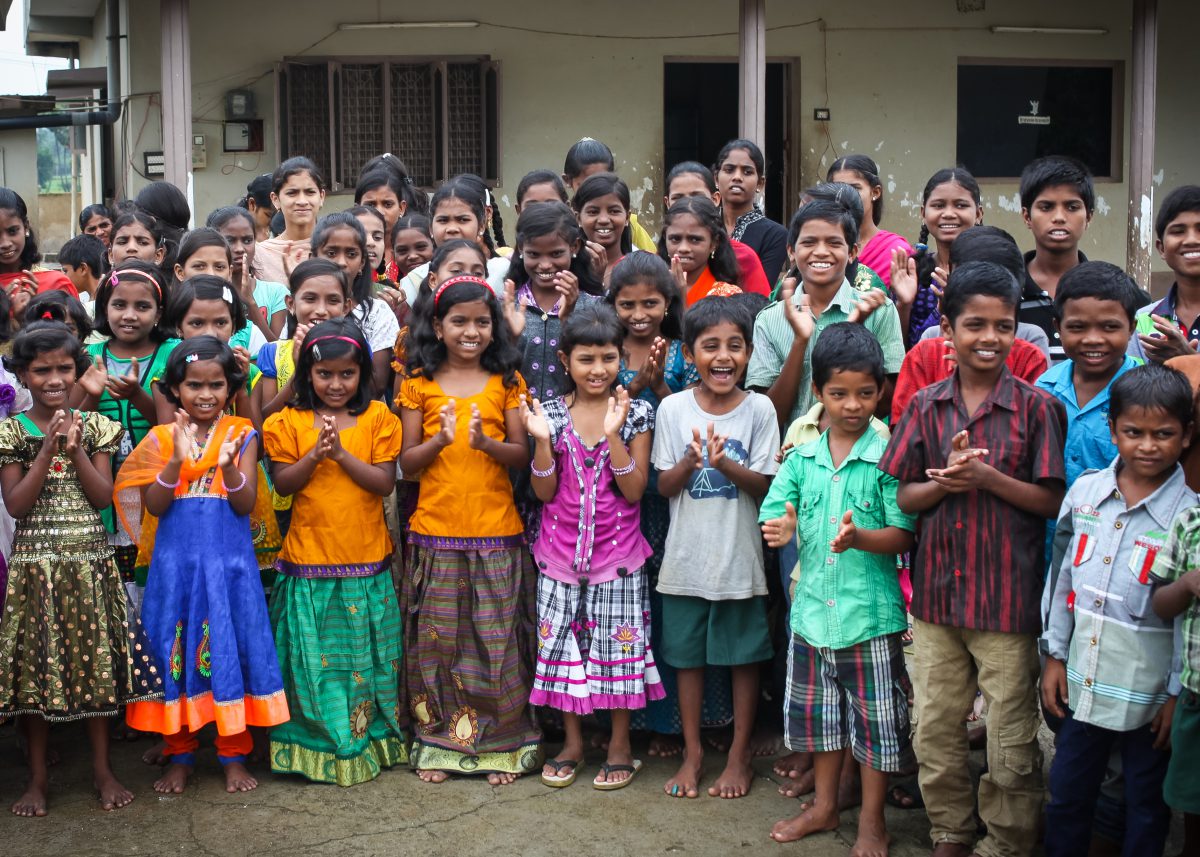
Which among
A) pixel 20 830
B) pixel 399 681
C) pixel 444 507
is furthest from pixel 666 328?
pixel 20 830

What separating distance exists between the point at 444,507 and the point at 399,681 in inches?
23.6

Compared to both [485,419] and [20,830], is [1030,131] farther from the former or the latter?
[20,830]

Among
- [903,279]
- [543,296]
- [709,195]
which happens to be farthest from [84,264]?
[903,279]

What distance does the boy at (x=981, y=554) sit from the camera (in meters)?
3.18

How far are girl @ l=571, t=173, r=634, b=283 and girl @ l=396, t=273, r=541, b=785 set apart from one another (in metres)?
0.70

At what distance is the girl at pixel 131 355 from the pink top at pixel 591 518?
1341mm

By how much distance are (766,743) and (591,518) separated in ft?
3.19

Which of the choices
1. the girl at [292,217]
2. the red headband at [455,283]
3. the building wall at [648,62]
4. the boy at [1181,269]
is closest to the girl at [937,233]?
the boy at [1181,269]

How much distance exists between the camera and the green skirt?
3916 mm

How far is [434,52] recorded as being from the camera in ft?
30.2

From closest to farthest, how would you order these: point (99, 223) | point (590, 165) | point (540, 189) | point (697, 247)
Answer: point (697, 247) < point (540, 189) < point (590, 165) < point (99, 223)

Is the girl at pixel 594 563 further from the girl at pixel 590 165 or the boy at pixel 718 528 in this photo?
the girl at pixel 590 165

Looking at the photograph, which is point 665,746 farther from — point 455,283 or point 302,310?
point 302,310

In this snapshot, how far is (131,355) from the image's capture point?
13.6 ft
